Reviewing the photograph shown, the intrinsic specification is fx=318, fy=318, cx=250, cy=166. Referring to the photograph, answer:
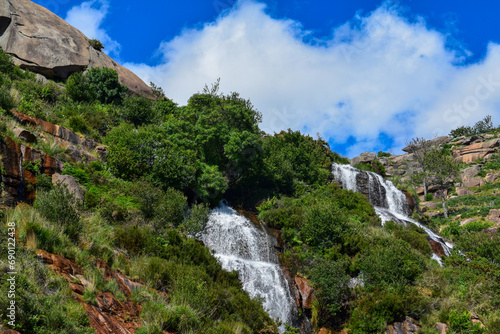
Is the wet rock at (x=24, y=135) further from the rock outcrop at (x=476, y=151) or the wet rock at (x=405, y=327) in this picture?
the rock outcrop at (x=476, y=151)

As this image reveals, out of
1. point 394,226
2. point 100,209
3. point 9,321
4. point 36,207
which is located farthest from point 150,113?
point 9,321

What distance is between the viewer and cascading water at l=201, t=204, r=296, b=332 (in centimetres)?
1534

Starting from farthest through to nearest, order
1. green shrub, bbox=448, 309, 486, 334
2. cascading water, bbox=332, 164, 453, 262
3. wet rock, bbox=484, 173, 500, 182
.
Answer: wet rock, bbox=484, 173, 500, 182, cascading water, bbox=332, 164, 453, 262, green shrub, bbox=448, 309, 486, 334

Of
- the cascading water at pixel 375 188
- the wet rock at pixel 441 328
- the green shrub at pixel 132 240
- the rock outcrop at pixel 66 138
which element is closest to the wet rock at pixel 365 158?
the cascading water at pixel 375 188

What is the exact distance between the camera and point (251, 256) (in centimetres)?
1827

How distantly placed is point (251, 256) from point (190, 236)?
375 cm

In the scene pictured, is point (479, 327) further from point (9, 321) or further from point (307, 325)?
point (9, 321)

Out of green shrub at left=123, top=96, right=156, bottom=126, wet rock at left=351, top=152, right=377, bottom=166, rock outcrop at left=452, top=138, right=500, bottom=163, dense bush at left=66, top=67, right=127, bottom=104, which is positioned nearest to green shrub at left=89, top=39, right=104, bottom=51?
dense bush at left=66, top=67, right=127, bottom=104

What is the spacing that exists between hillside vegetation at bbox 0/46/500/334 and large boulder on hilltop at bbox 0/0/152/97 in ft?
9.09

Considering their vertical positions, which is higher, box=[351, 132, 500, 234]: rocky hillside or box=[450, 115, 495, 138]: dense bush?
box=[450, 115, 495, 138]: dense bush

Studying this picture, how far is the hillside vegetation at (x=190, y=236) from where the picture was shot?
8281 millimetres

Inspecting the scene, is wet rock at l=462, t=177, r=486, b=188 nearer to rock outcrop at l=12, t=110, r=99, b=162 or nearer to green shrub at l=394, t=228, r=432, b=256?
green shrub at l=394, t=228, r=432, b=256

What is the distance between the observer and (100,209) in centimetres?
1407

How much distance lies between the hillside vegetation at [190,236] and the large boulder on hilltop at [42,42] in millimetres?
2770
